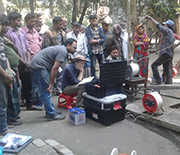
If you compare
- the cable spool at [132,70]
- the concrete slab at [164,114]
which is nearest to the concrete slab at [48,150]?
the concrete slab at [164,114]

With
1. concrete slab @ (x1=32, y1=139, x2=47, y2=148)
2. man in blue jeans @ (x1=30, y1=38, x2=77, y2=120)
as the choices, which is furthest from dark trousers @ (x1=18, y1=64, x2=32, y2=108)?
concrete slab @ (x1=32, y1=139, x2=47, y2=148)

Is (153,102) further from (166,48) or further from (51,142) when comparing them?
(166,48)

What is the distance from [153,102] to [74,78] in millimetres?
1787

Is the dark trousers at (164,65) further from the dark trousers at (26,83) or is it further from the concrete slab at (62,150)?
the concrete slab at (62,150)

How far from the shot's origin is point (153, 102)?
4285 millimetres

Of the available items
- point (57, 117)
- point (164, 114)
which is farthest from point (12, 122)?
point (164, 114)

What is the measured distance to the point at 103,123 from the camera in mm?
4184

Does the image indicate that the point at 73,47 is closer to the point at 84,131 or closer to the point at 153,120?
the point at 84,131

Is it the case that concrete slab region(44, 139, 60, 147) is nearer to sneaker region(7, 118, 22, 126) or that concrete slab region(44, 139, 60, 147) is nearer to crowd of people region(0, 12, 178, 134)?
crowd of people region(0, 12, 178, 134)

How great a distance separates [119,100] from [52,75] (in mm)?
1404

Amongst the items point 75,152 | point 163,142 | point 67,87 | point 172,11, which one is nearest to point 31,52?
point 67,87

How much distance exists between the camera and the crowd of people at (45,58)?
3851 millimetres

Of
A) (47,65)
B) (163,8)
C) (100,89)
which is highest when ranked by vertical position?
(163,8)

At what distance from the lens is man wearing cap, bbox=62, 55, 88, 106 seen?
187 inches
